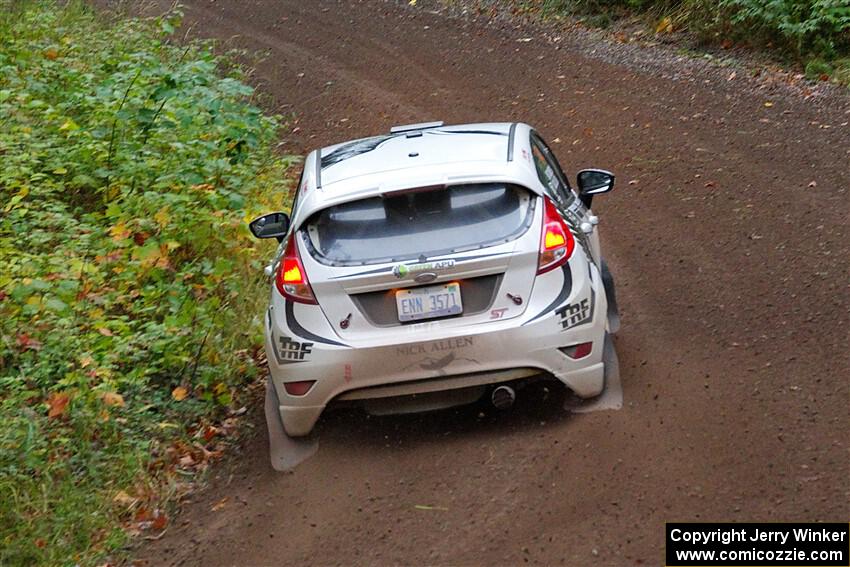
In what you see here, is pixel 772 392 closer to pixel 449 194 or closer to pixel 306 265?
pixel 449 194

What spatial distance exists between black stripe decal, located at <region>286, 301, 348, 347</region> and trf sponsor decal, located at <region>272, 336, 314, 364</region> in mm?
46

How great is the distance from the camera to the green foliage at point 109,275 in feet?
24.1

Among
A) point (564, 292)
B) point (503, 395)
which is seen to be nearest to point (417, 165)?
point (564, 292)

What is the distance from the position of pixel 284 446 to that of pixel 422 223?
166 centimetres

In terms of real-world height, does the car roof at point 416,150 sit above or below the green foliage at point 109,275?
above

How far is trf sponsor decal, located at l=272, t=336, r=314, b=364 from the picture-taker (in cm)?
691

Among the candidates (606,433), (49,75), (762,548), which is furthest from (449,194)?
(49,75)

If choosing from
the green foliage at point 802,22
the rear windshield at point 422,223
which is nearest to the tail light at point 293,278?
the rear windshield at point 422,223

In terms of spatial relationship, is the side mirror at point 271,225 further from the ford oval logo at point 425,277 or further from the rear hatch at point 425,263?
the ford oval logo at point 425,277

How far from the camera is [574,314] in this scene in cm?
688

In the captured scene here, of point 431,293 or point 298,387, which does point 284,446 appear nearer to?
point 298,387

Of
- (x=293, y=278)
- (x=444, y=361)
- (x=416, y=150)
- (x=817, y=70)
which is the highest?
(x=416, y=150)

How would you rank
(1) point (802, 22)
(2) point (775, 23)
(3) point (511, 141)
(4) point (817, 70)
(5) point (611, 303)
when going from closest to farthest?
(3) point (511, 141)
(5) point (611, 303)
(4) point (817, 70)
(1) point (802, 22)
(2) point (775, 23)

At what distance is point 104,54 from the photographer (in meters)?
16.2
